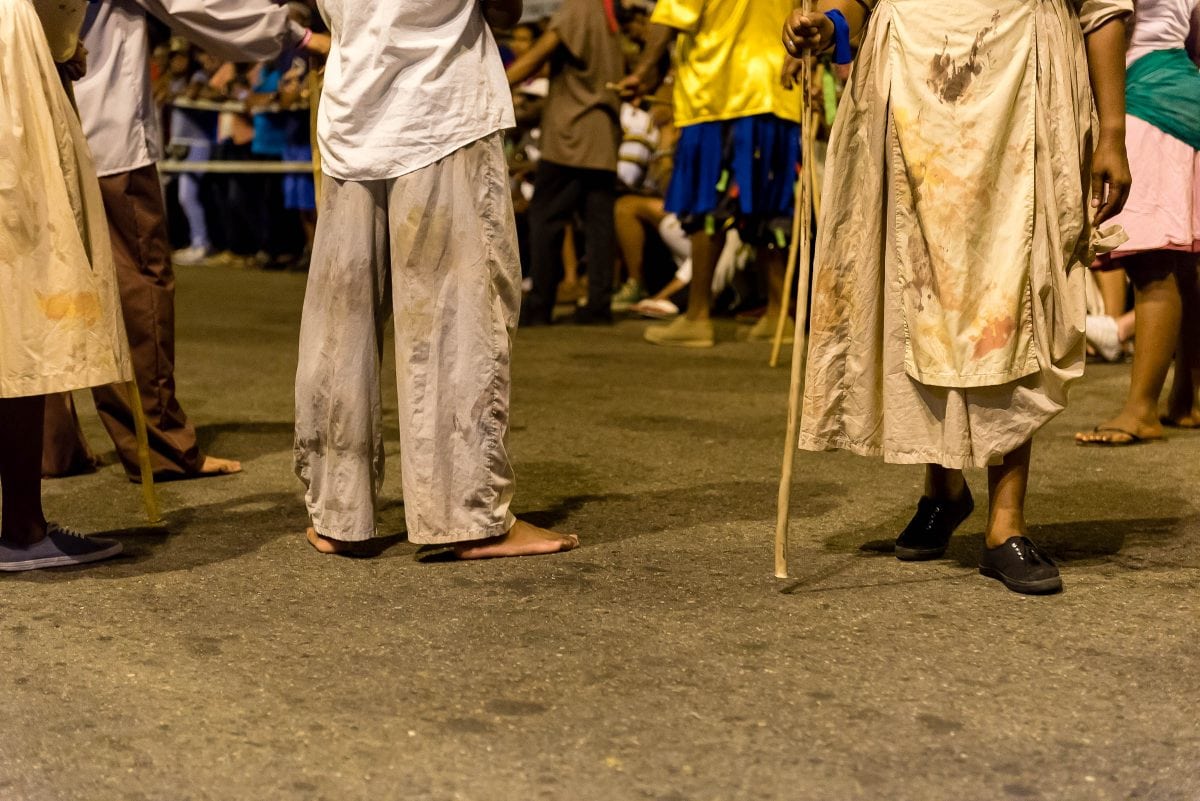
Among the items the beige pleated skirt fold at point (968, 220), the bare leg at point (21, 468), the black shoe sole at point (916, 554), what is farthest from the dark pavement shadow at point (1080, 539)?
the bare leg at point (21, 468)

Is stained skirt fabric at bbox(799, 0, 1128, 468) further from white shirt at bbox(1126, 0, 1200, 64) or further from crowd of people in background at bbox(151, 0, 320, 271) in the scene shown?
crowd of people in background at bbox(151, 0, 320, 271)

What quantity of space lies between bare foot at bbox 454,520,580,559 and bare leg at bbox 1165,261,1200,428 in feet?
8.43

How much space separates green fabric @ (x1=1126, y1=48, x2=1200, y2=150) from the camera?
15.6ft

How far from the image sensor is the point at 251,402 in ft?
19.0

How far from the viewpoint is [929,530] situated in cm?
346

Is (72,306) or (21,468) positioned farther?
(21,468)

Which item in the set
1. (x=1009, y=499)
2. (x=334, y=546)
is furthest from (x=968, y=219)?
(x=334, y=546)

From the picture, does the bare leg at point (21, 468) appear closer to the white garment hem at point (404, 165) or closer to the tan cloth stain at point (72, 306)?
the tan cloth stain at point (72, 306)

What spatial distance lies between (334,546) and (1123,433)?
262 centimetres

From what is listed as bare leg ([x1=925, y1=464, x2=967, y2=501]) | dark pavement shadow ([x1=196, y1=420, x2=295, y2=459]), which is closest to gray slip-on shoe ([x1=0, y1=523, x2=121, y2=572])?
dark pavement shadow ([x1=196, y1=420, x2=295, y2=459])

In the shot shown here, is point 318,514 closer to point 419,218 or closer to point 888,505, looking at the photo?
point 419,218

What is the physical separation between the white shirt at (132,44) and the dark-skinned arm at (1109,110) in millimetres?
2062

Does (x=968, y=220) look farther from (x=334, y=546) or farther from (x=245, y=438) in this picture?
(x=245, y=438)

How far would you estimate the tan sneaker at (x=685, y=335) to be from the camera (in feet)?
24.6
